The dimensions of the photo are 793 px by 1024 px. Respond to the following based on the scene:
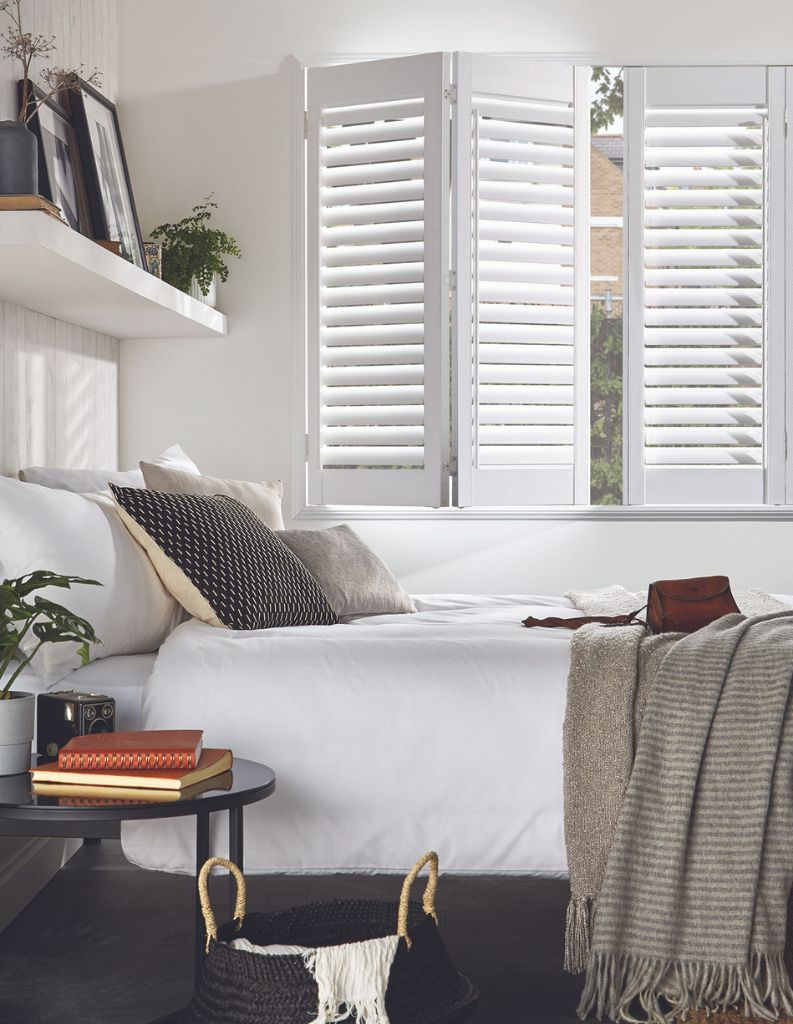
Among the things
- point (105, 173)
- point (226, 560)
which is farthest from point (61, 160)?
point (226, 560)

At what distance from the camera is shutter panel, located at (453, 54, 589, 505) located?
400cm

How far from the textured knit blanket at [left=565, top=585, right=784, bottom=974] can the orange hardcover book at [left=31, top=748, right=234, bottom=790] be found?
0.66 meters

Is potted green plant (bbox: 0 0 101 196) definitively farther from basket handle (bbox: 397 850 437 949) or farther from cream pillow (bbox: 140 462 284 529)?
basket handle (bbox: 397 850 437 949)

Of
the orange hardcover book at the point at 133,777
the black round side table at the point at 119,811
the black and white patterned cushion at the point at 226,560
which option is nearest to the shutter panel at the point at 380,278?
the black and white patterned cushion at the point at 226,560

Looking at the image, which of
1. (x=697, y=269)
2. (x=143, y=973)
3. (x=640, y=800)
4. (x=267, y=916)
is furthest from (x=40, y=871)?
(x=697, y=269)

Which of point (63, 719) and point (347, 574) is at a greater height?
point (347, 574)

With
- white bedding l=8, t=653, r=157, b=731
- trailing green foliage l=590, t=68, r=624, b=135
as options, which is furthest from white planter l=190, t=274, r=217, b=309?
white bedding l=8, t=653, r=157, b=731

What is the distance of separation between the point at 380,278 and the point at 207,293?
62 cm

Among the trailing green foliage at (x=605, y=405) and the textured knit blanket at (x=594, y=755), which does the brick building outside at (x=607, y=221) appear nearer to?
the trailing green foliage at (x=605, y=405)

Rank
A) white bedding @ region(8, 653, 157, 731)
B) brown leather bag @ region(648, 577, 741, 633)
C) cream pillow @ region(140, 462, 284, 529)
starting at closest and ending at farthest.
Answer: white bedding @ region(8, 653, 157, 731) < brown leather bag @ region(648, 577, 741, 633) < cream pillow @ region(140, 462, 284, 529)

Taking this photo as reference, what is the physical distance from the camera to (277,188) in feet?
13.7

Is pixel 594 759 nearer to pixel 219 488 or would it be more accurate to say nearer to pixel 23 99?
pixel 219 488

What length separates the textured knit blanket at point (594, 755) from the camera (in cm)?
201

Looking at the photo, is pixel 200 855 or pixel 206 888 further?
pixel 200 855
